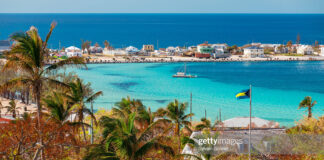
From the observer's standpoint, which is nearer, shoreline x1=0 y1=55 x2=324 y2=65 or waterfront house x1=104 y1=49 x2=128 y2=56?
shoreline x1=0 y1=55 x2=324 y2=65

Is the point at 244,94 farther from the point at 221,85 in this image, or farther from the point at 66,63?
the point at 221,85

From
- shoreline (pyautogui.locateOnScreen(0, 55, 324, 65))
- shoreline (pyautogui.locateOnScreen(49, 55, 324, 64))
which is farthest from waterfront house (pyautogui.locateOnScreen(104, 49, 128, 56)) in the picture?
shoreline (pyautogui.locateOnScreen(49, 55, 324, 64))

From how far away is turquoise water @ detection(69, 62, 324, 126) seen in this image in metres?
35.8

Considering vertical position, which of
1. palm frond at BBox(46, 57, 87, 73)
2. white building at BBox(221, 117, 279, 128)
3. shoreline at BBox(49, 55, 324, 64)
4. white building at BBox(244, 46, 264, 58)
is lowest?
white building at BBox(221, 117, 279, 128)

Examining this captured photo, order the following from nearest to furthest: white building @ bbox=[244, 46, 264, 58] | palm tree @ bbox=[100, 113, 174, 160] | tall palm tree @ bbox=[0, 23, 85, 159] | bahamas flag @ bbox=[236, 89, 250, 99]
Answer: palm tree @ bbox=[100, 113, 174, 160], tall palm tree @ bbox=[0, 23, 85, 159], bahamas flag @ bbox=[236, 89, 250, 99], white building @ bbox=[244, 46, 264, 58]

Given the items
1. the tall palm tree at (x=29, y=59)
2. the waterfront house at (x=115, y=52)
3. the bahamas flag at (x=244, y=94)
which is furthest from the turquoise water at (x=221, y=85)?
the tall palm tree at (x=29, y=59)

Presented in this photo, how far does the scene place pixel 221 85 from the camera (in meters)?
50.3

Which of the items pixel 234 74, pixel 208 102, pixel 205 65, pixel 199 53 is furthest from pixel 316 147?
pixel 199 53

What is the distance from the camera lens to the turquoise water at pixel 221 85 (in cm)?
3584

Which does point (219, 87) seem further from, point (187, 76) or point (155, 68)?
point (155, 68)
